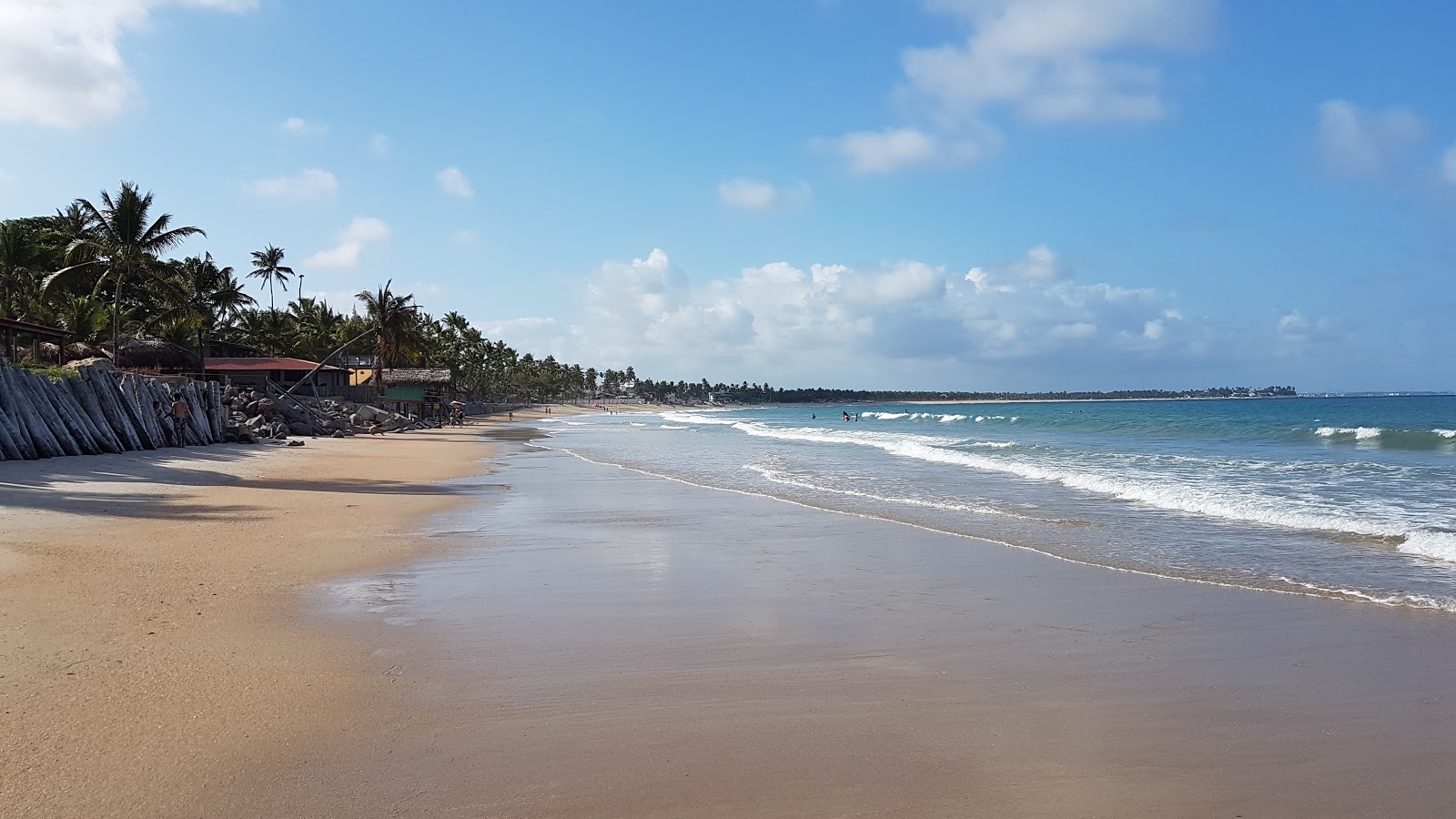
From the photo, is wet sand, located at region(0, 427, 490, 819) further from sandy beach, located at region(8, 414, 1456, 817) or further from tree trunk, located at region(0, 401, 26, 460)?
tree trunk, located at region(0, 401, 26, 460)

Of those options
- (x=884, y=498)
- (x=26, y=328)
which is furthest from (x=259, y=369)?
(x=884, y=498)

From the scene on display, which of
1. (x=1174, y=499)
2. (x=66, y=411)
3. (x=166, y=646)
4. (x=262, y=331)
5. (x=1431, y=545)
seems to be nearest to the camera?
(x=166, y=646)

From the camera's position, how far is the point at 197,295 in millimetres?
46250

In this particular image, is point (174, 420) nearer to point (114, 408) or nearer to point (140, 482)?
point (114, 408)

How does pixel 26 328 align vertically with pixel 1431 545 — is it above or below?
above

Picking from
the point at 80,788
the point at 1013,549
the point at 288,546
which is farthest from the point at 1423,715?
the point at 288,546

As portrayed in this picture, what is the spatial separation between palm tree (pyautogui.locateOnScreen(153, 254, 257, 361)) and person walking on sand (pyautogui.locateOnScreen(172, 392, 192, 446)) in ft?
61.3

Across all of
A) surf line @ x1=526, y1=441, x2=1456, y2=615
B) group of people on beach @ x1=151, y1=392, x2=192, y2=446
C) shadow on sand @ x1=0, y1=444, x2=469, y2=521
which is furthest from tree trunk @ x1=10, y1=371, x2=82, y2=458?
surf line @ x1=526, y1=441, x2=1456, y2=615

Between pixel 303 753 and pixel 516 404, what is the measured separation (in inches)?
4744

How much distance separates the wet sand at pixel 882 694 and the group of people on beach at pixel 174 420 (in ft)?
62.4

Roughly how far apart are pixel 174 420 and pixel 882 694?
2526cm

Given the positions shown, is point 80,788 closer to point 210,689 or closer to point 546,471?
point 210,689

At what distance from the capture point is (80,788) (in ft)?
11.8

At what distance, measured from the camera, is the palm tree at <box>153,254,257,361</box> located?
1643 inches
